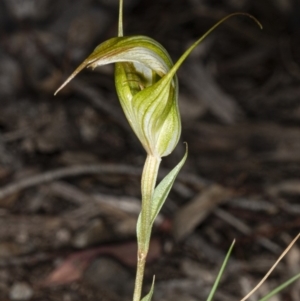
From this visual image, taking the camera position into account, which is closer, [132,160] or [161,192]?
[161,192]

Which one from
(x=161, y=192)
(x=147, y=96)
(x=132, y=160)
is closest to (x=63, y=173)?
(x=132, y=160)

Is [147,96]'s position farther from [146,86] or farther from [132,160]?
[132,160]

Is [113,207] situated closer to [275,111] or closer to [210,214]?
[210,214]

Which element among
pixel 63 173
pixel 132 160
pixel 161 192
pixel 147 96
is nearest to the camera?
pixel 147 96

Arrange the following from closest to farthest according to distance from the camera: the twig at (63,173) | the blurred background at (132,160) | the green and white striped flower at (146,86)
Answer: the green and white striped flower at (146,86) → the blurred background at (132,160) → the twig at (63,173)

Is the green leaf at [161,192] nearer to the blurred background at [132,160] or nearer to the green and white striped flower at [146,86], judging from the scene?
the green and white striped flower at [146,86]

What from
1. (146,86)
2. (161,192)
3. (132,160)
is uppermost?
(146,86)

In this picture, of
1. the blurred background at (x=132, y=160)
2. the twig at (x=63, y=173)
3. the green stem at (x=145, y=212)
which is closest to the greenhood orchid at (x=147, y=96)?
the green stem at (x=145, y=212)

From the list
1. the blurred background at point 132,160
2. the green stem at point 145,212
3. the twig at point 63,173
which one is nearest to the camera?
the green stem at point 145,212
